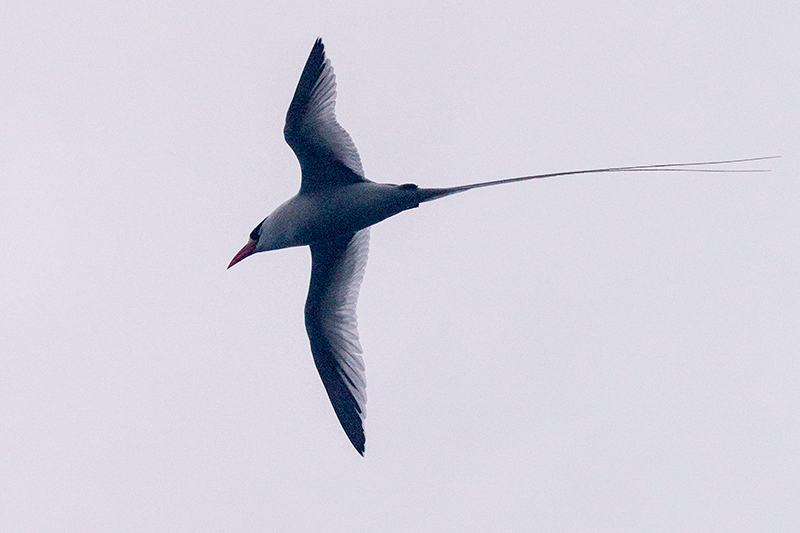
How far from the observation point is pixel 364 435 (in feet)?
45.9

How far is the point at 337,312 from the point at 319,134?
3.02 m

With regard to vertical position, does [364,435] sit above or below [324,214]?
below

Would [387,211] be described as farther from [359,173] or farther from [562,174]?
[562,174]

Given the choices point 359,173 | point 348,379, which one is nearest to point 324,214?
point 359,173

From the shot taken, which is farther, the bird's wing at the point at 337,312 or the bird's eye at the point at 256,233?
the bird's wing at the point at 337,312

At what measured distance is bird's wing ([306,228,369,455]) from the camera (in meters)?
14.3

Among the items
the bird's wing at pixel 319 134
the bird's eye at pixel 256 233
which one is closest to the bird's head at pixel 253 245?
the bird's eye at pixel 256 233

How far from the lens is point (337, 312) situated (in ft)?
47.9

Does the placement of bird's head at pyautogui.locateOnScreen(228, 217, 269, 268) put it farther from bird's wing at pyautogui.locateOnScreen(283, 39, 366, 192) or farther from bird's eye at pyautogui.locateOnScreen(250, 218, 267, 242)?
bird's wing at pyautogui.locateOnScreen(283, 39, 366, 192)

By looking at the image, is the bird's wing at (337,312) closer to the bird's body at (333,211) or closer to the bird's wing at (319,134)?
the bird's body at (333,211)

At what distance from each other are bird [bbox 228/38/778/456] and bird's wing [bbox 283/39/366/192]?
0.01 metres

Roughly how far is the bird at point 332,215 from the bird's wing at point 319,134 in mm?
13

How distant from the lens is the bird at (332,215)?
12.6 metres

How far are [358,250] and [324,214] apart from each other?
1.72 m
